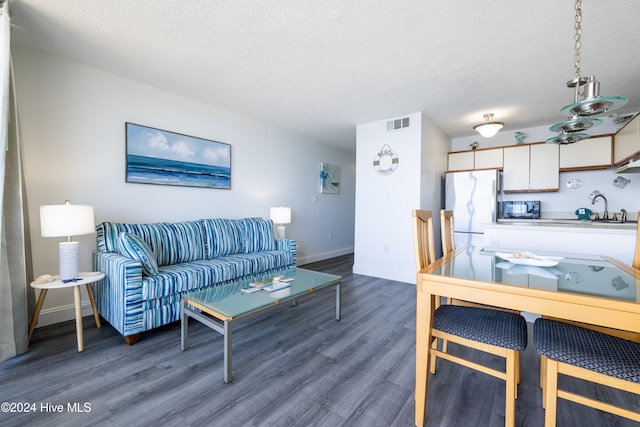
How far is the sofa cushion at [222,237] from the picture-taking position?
10.2 feet

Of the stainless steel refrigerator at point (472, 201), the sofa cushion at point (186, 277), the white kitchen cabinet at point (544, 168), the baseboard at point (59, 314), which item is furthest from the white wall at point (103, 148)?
the white kitchen cabinet at point (544, 168)

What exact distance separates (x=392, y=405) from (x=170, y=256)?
2416 mm

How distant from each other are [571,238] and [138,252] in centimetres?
383

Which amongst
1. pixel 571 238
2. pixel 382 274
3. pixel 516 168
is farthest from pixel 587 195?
pixel 382 274

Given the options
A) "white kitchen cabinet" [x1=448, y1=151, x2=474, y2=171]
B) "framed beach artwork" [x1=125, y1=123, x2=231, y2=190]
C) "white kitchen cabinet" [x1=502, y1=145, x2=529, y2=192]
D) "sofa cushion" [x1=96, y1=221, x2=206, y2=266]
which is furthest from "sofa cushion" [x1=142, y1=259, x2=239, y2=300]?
"white kitchen cabinet" [x1=502, y1=145, x2=529, y2=192]

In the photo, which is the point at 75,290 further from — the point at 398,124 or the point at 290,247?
the point at 398,124

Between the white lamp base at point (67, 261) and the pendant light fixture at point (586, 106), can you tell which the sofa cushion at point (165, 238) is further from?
the pendant light fixture at point (586, 106)

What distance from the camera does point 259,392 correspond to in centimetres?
154

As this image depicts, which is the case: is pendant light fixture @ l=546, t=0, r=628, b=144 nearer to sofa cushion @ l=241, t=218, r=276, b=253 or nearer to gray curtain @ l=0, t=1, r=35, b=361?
sofa cushion @ l=241, t=218, r=276, b=253

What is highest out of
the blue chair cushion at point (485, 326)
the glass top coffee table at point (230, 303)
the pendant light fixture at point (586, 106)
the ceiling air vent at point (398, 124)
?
the ceiling air vent at point (398, 124)

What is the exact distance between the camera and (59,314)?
239 centimetres

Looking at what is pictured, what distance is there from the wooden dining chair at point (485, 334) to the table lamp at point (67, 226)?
7.65ft

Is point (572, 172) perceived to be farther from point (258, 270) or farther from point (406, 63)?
point (258, 270)

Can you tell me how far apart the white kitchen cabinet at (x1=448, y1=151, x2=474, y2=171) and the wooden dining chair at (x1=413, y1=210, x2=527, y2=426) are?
3.59 m
